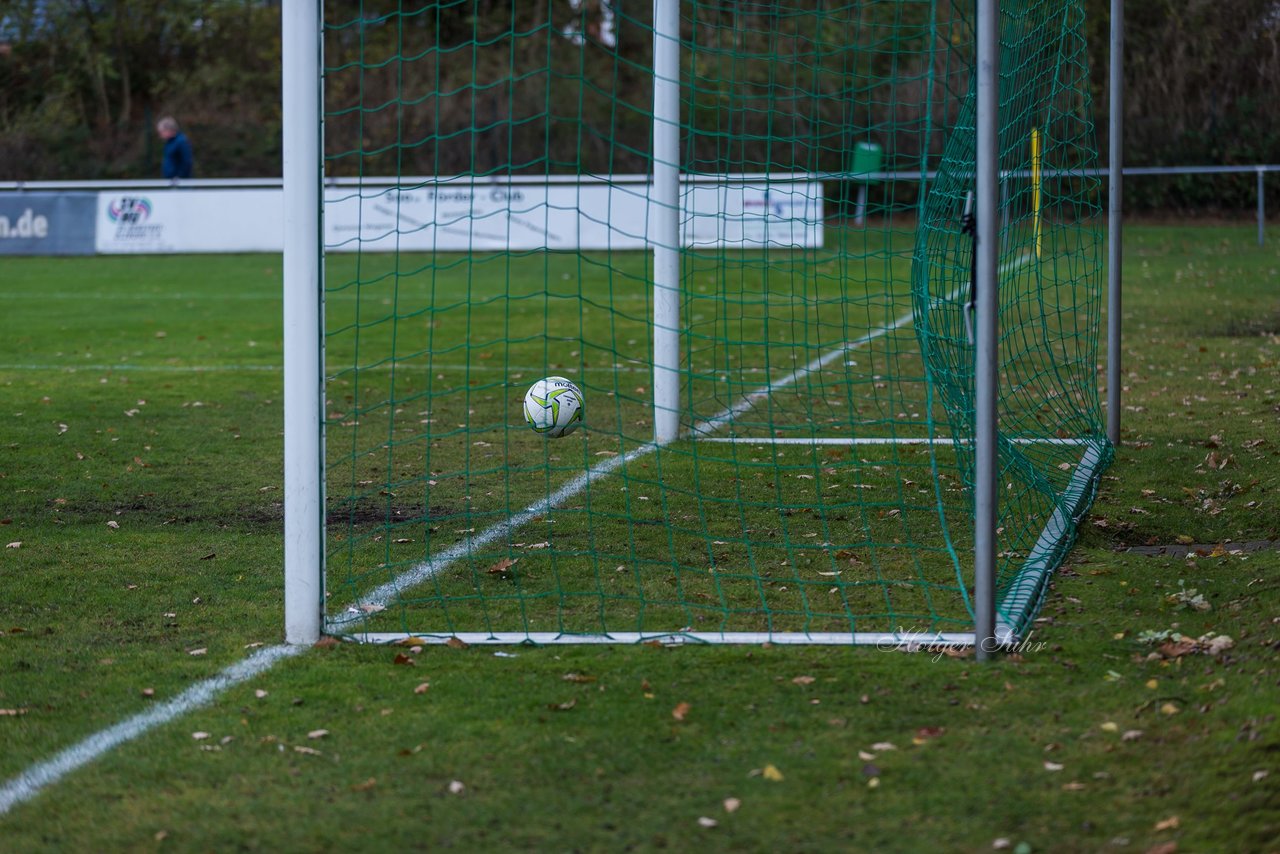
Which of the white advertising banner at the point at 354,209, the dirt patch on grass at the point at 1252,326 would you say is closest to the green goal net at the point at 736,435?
the dirt patch on grass at the point at 1252,326

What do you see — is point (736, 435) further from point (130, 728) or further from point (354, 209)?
point (354, 209)

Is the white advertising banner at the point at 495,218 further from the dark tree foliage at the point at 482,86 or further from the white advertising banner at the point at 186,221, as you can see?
the dark tree foliage at the point at 482,86

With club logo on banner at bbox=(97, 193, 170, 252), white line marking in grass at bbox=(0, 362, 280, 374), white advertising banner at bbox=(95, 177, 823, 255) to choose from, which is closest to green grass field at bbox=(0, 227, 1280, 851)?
white line marking in grass at bbox=(0, 362, 280, 374)

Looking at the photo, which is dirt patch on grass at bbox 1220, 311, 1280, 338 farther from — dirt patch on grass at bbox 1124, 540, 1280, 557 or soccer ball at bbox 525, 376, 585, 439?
soccer ball at bbox 525, 376, 585, 439

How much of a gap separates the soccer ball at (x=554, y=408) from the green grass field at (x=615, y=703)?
336 millimetres

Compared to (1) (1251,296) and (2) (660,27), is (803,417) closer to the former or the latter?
(2) (660,27)

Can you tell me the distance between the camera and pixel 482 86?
23484 mm

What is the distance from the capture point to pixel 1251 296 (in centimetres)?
1461

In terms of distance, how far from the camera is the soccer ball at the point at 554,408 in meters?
6.10

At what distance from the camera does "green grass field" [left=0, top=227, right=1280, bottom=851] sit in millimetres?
3006

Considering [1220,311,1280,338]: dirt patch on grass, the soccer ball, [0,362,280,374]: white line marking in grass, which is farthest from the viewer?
[1220,311,1280,338]: dirt patch on grass

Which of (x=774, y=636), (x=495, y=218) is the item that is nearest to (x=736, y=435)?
(x=774, y=636)

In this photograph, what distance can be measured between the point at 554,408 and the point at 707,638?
208 cm

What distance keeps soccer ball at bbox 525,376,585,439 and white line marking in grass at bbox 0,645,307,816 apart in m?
2.11
